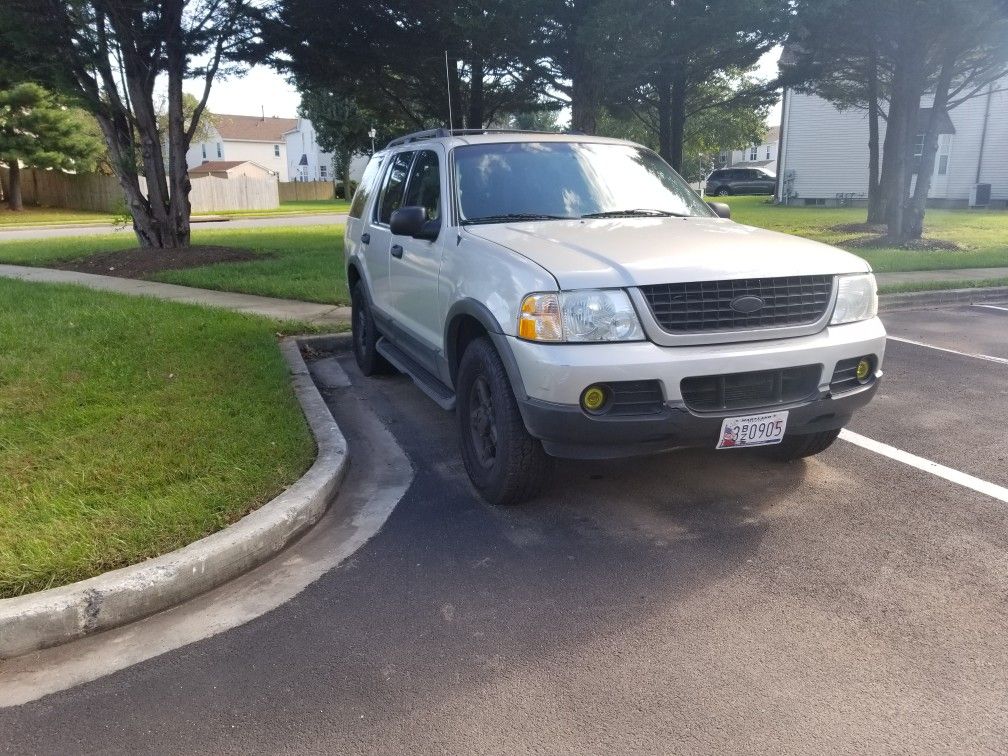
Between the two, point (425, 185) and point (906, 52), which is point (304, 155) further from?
point (425, 185)

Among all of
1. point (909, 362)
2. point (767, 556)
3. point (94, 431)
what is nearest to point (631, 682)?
point (767, 556)

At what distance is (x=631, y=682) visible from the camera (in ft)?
9.41

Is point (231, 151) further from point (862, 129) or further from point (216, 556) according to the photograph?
point (216, 556)

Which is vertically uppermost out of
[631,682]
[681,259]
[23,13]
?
[23,13]

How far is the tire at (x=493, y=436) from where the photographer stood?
160 inches

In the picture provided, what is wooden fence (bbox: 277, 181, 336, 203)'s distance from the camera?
57.7 metres

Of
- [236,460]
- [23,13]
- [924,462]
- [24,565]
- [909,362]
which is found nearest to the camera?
[24,565]

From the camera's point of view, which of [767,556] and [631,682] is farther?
[767,556]

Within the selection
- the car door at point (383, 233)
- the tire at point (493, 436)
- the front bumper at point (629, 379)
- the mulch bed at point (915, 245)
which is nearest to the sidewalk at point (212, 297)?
the car door at point (383, 233)

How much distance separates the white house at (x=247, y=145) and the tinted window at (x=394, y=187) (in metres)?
71.6

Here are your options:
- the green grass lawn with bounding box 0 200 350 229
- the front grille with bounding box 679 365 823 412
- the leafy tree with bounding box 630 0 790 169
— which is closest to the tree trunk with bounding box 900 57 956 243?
the leafy tree with bounding box 630 0 790 169

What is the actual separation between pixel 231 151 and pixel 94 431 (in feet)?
253

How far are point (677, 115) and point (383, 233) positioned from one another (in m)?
14.0

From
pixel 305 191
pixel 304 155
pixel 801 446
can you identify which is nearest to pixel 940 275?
pixel 801 446
